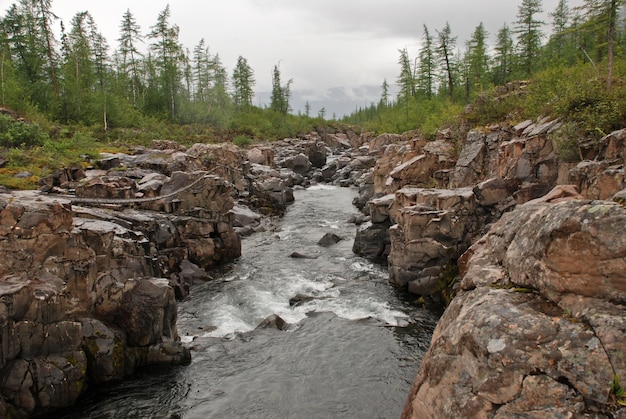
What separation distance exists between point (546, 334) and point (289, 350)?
11.7m

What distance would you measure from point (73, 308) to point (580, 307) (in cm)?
1466

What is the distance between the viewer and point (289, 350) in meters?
17.0

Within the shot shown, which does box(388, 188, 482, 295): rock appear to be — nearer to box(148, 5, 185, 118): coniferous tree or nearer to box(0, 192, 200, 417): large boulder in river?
box(0, 192, 200, 417): large boulder in river

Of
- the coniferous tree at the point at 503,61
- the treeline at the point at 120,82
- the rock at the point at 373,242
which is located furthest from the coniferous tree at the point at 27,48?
the coniferous tree at the point at 503,61

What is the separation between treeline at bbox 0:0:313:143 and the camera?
177ft

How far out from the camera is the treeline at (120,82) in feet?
177

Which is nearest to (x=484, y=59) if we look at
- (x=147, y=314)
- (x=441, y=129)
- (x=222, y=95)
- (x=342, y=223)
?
(x=441, y=129)

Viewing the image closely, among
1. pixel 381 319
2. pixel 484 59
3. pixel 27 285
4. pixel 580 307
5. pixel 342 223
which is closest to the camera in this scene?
pixel 580 307

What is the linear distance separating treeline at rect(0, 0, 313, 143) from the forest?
0.20 meters

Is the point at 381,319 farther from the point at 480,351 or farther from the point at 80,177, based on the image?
the point at 80,177

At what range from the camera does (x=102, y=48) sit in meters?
78.8

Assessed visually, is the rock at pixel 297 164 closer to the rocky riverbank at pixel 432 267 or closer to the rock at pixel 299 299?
the rocky riverbank at pixel 432 267

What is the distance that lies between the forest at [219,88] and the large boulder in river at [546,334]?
14.3 meters

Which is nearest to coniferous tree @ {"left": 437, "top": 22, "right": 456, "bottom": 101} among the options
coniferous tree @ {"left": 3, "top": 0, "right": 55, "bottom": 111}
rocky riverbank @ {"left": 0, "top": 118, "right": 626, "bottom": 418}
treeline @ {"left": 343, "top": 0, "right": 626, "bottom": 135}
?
treeline @ {"left": 343, "top": 0, "right": 626, "bottom": 135}
